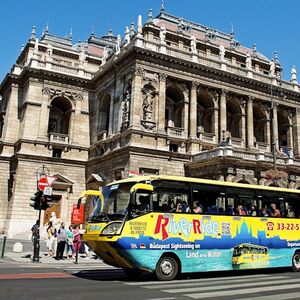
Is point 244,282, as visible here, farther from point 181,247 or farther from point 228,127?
point 228,127

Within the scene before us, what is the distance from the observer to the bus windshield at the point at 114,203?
12.6m

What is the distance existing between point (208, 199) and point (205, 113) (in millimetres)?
26051

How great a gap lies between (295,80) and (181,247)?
35.4m

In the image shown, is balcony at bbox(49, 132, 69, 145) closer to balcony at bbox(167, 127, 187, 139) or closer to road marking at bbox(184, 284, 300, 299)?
balcony at bbox(167, 127, 187, 139)

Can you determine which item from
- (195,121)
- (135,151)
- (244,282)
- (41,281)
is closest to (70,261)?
(41,281)

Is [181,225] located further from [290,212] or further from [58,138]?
[58,138]

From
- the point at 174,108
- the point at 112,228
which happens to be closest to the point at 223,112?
the point at 174,108

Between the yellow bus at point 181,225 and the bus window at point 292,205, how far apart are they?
63 cm

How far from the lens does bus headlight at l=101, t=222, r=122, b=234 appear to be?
12062 millimetres

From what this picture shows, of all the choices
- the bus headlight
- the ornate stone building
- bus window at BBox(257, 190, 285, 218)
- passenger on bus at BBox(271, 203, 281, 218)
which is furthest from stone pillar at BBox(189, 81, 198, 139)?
the bus headlight

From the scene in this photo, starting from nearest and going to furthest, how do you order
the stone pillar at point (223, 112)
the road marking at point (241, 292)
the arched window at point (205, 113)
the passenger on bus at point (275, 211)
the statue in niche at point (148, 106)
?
1. the road marking at point (241, 292)
2. the passenger on bus at point (275, 211)
3. the statue in niche at point (148, 106)
4. the stone pillar at point (223, 112)
5. the arched window at point (205, 113)

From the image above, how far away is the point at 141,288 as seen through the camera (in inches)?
418

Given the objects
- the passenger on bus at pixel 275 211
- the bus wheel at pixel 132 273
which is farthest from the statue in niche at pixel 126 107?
the bus wheel at pixel 132 273

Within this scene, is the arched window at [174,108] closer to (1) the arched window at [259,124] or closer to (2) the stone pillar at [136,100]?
(2) the stone pillar at [136,100]
